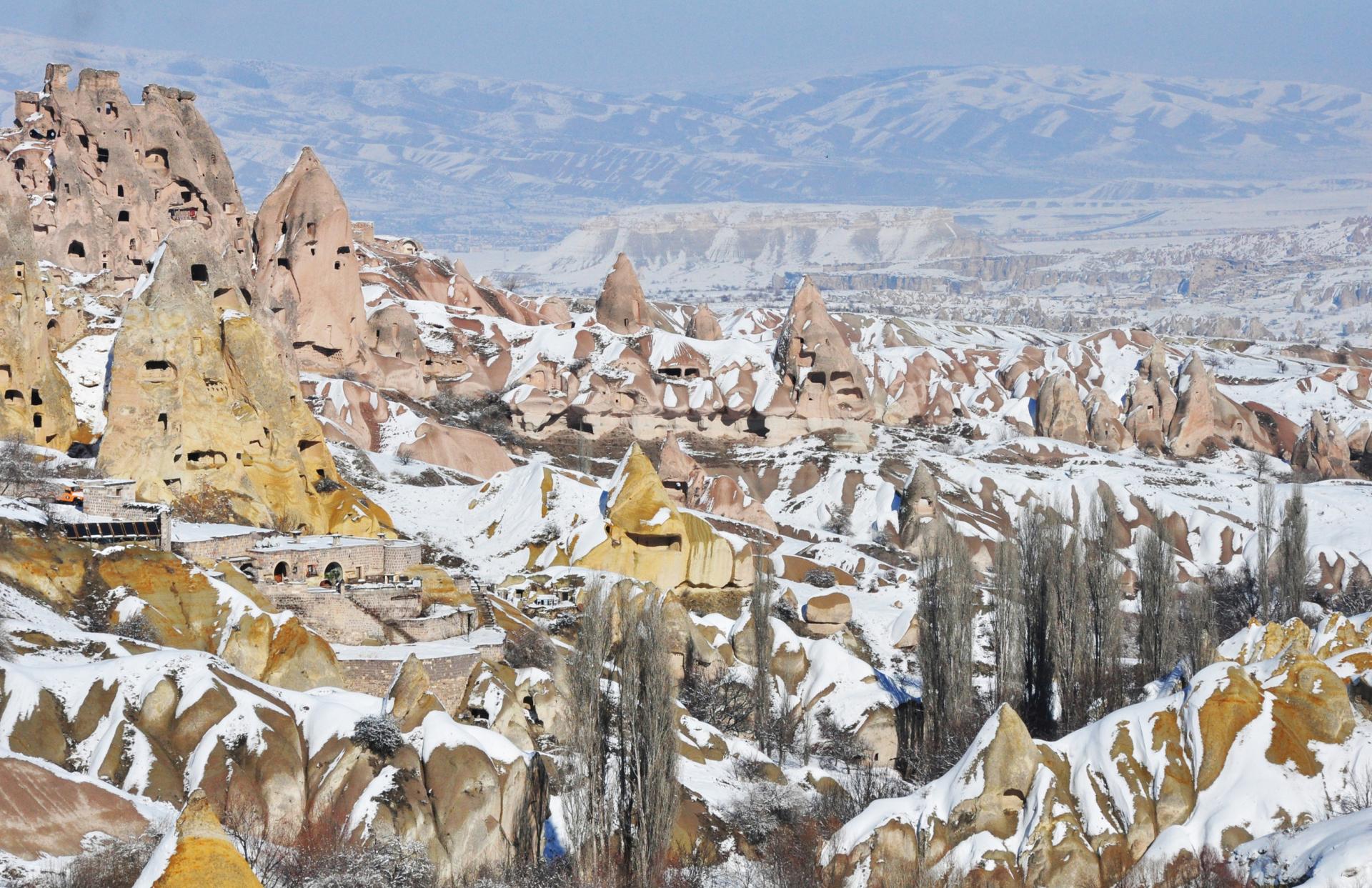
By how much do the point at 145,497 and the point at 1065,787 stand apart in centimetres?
2120

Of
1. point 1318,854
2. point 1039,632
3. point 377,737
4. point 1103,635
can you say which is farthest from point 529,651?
point 1318,854

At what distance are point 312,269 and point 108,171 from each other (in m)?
11.1

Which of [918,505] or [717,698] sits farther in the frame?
[918,505]

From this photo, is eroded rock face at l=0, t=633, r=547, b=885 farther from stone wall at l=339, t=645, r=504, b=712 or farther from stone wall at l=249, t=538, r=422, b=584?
stone wall at l=249, t=538, r=422, b=584

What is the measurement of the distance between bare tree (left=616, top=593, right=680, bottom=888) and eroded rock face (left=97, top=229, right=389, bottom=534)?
13063 millimetres

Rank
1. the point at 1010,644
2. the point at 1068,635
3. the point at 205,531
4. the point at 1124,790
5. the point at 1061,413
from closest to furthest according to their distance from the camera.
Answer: the point at 1124,790 → the point at 205,531 → the point at 1010,644 → the point at 1068,635 → the point at 1061,413

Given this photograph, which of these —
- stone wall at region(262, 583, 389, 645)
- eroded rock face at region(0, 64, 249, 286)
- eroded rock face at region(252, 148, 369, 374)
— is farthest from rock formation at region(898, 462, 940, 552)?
stone wall at region(262, 583, 389, 645)

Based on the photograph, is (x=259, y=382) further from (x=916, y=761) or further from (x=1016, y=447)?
(x=1016, y=447)

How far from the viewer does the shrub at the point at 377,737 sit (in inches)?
1046

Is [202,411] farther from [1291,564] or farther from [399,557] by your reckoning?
[1291,564]

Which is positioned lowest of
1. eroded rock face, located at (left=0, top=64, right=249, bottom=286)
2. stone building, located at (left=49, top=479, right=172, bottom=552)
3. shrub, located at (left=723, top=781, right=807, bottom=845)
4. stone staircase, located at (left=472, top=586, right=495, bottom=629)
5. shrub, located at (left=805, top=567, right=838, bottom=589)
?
shrub, located at (left=723, top=781, right=807, bottom=845)

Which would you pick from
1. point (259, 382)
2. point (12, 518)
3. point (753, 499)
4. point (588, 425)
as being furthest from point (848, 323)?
point (12, 518)

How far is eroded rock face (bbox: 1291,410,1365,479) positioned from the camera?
295 ft

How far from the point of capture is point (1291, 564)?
51.7 m
